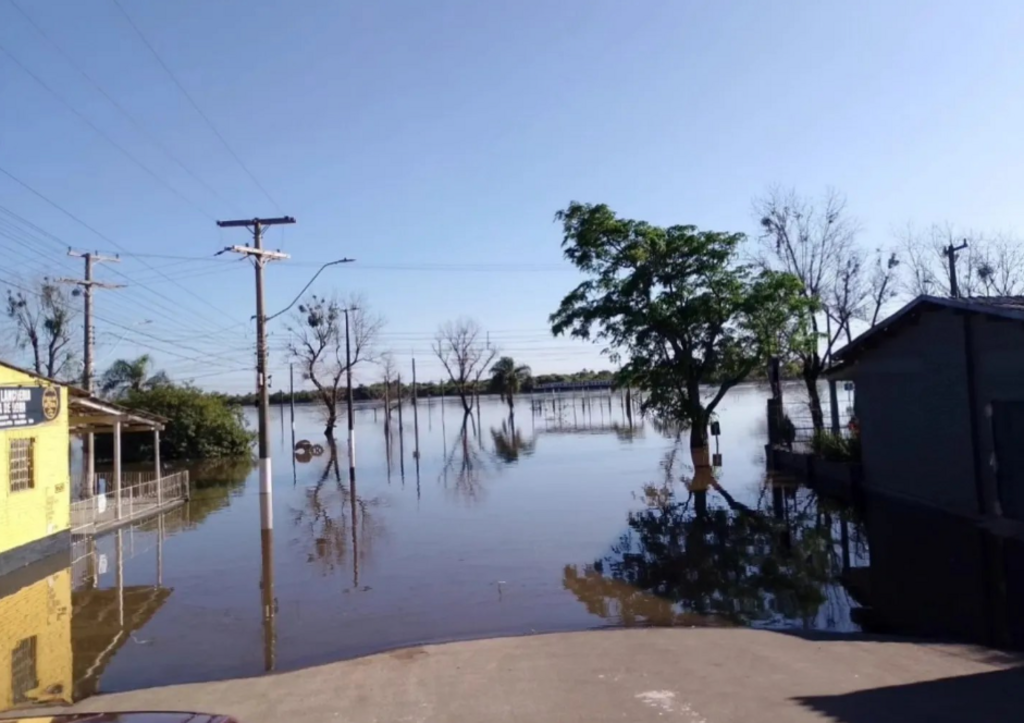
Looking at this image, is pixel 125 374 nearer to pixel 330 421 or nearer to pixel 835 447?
pixel 330 421

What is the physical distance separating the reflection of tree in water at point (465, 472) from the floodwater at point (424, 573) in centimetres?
41

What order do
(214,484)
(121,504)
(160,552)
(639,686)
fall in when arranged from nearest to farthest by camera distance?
(639,686)
(160,552)
(121,504)
(214,484)

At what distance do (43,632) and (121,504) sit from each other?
12660mm

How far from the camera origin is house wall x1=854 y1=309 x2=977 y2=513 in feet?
55.7

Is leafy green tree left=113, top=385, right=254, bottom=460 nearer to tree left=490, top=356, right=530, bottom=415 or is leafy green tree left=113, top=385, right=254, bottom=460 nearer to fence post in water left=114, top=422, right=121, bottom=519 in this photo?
fence post in water left=114, top=422, right=121, bottom=519

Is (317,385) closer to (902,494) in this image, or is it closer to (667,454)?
(667,454)

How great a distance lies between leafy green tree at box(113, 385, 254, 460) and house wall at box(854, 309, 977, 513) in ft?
113

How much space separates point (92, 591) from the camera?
48.8 ft

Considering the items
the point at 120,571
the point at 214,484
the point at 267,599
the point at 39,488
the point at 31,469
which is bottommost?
the point at 267,599

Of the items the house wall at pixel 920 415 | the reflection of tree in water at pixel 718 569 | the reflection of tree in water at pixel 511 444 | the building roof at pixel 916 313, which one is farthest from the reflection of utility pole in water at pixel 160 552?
the reflection of tree in water at pixel 511 444

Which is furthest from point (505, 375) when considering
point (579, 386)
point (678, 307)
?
point (678, 307)

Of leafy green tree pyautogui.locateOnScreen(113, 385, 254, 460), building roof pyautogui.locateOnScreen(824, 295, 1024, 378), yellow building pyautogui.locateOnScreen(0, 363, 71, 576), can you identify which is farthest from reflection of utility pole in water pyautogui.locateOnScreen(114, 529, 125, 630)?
leafy green tree pyautogui.locateOnScreen(113, 385, 254, 460)

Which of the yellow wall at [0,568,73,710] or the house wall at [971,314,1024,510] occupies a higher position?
the house wall at [971,314,1024,510]

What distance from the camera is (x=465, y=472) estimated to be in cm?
3362
